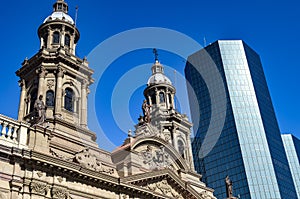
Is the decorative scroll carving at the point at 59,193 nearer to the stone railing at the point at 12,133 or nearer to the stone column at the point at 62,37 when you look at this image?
the stone railing at the point at 12,133

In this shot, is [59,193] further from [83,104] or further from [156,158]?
[83,104]

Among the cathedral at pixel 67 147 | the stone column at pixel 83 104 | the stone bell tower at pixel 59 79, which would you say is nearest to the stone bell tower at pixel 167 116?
the cathedral at pixel 67 147

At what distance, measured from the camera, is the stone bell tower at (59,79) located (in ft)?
118

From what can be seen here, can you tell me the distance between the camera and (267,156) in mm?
91562

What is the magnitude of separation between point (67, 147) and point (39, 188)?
760cm

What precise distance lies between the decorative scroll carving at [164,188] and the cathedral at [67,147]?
90 mm

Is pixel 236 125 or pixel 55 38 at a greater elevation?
pixel 236 125

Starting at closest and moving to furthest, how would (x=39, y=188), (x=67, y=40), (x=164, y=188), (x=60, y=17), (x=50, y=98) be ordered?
1. (x=39, y=188)
2. (x=164, y=188)
3. (x=50, y=98)
4. (x=67, y=40)
5. (x=60, y=17)

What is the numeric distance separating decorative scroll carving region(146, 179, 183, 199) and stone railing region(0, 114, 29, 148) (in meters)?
12.5

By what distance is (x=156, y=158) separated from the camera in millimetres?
37188

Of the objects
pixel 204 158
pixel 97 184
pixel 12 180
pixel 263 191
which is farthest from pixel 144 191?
pixel 204 158

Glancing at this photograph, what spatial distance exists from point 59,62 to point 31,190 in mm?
19063

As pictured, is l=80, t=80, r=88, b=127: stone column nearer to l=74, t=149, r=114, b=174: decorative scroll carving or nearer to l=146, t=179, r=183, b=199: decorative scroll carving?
l=74, t=149, r=114, b=174: decorative scroll carving

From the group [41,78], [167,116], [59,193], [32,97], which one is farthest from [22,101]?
[167,116]
